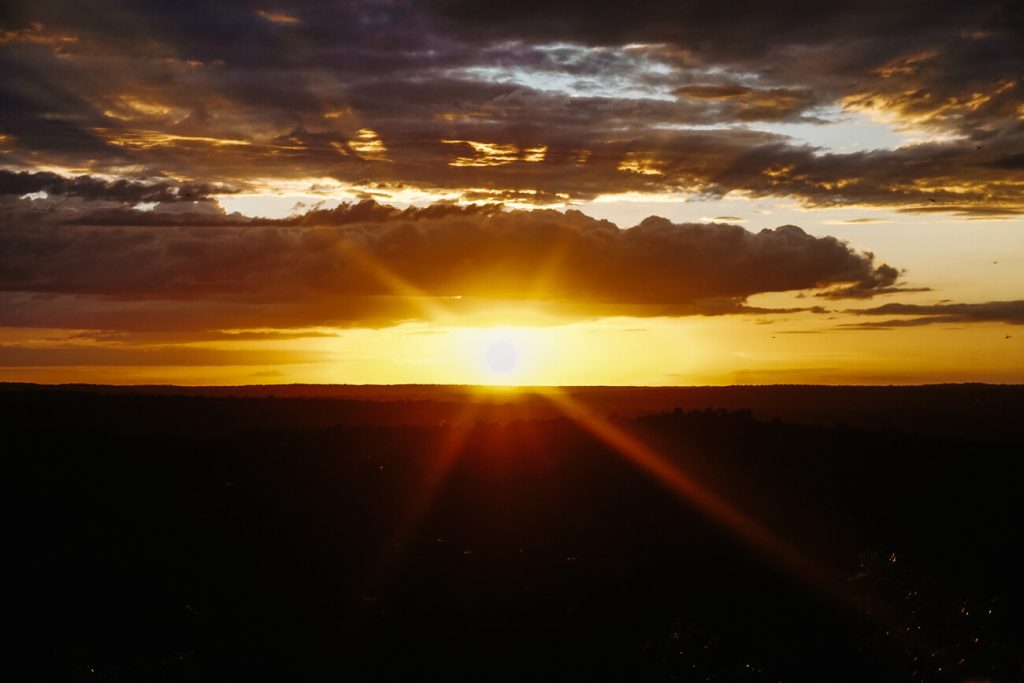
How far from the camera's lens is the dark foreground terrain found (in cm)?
1614

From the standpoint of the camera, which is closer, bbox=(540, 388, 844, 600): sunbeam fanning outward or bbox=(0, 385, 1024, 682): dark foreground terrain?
bbox=(0, 385, 1024, 682): dark foreground terrain

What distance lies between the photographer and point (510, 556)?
23328 millimetres

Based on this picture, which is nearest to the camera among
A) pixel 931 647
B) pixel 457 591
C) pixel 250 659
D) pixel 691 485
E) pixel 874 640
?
pixel 931 647

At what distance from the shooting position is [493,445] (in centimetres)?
3284

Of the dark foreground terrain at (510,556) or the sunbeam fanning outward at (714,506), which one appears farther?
the sunbeam fanning outward at (714,506)

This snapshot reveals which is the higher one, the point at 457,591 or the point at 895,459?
the point at 895,459

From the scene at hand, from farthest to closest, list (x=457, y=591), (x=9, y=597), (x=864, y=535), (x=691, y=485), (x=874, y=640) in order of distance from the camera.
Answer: (x=691, y=485) → (x=864, y=535) → (x=457, y=591) → (x=9, y=597) → (x=874, y=640)

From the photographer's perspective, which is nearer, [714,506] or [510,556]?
[510,556]

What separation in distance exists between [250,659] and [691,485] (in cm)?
1534

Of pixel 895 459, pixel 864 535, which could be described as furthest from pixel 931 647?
pixel 895 459

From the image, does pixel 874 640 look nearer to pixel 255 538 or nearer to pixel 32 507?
pixel 255 538

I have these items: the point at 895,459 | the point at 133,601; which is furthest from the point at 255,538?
the point at 895,459

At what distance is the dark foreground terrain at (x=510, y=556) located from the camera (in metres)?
16.1

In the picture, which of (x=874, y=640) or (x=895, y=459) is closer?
(x=874, y=640)
